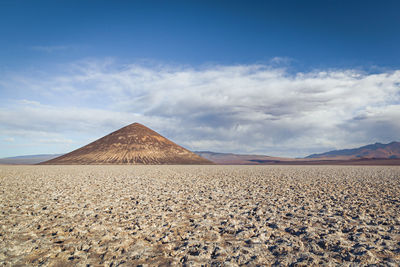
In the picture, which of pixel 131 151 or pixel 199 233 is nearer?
pixel 199 233

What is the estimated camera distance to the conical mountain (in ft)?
250

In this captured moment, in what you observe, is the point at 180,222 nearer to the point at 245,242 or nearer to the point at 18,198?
the point at 245,242

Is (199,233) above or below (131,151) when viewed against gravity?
below

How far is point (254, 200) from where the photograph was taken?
979 cm

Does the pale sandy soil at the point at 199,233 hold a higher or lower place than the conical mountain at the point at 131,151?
lower

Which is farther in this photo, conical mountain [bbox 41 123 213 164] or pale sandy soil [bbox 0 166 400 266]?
conical mountain [bbox 41 123 213 164]

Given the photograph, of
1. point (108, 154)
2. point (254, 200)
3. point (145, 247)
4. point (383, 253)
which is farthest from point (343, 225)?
point (108, 154)

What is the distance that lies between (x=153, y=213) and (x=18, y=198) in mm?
6950

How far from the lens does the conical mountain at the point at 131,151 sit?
76.2 m

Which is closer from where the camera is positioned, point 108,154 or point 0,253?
point 0,253

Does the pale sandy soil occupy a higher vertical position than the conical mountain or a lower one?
lower

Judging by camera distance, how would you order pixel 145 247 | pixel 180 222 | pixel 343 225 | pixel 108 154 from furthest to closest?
1. pixel 108 154
2. pixel 180 222
3. pixel 343 225
4. pixel 145 247

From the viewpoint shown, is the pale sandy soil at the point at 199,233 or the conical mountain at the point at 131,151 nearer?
the pale sandy soil at the point at 199,233

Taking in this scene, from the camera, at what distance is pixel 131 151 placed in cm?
8194
